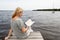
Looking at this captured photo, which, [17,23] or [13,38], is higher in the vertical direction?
[17,23]

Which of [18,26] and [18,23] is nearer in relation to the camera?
[18,23]

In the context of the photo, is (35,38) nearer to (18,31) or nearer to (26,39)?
(26,39)

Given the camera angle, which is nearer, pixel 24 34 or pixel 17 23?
pixel 17 23

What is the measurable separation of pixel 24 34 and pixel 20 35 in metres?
0.17

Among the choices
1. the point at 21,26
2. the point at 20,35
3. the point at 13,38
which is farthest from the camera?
the point at 13,38

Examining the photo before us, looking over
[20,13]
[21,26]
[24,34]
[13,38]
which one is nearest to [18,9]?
[20,13]

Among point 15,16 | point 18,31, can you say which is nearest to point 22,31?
point 18,31

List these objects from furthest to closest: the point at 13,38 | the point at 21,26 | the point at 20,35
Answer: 1. the point at 13,38
2. the point at 20,35
3. the point at 21,26

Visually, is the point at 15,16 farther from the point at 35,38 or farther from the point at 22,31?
the point at 35,38

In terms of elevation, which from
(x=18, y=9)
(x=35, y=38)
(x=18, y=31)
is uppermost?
(x=18, y=9)

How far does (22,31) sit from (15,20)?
0.54 metres

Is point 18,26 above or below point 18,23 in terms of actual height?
below

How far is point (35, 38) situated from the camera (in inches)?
298

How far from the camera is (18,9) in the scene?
6598 millimetres
